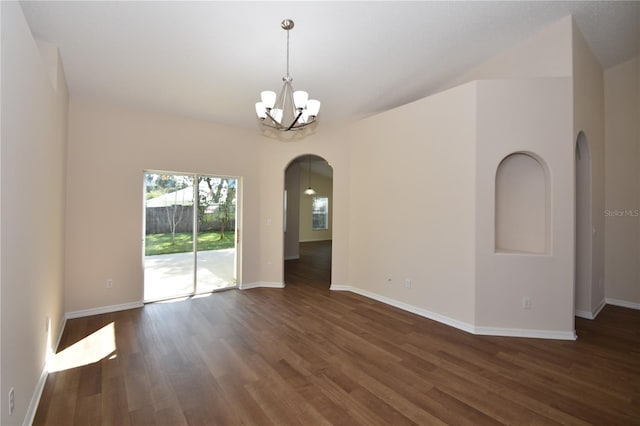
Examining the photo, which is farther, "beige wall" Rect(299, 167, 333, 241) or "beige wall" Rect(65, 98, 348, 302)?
"beige wall" Rect(299, 167, 333, 241)

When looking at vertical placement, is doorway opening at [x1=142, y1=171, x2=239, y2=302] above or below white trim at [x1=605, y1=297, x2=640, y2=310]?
above

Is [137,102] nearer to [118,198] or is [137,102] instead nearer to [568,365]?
[118,198]

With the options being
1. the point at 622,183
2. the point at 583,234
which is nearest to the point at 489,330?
the point at 583,234

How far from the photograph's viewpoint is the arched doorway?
375cm

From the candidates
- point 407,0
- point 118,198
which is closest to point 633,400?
point 407,0

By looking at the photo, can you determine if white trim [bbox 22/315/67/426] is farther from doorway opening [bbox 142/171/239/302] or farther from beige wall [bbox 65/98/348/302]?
doorway opening [bbox 142/171/239/302]

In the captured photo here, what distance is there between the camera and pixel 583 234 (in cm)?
379

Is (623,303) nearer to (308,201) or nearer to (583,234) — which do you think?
(583,234)

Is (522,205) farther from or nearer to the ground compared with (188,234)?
farther from the ground

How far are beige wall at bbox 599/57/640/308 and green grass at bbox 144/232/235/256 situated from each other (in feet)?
21.1

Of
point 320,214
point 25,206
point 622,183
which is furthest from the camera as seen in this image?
point 320,214

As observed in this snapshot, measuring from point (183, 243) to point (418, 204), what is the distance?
396cm

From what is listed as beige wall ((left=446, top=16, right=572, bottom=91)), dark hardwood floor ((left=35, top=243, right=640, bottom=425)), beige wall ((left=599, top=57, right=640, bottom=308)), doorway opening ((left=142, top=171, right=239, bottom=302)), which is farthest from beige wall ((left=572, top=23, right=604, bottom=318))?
doorway opening ((left=142, top=171, right=239, bottom=302))

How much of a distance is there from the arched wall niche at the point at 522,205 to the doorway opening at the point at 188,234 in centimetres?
439
